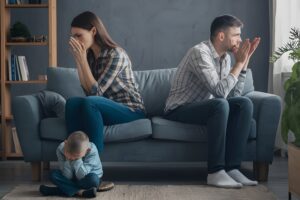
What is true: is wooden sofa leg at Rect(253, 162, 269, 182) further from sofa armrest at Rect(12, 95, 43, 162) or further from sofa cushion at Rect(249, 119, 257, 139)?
sofa armrest at Rect(12, 95, 43, 162)

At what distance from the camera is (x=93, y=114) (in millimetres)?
3832

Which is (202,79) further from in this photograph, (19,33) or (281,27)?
(19,33)

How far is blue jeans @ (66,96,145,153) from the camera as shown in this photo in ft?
12.6

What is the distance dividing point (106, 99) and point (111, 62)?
249 millimetres

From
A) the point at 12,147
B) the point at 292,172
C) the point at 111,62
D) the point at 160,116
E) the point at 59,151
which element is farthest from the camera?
the point at 12,147

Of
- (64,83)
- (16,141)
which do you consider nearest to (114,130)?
(64,83)

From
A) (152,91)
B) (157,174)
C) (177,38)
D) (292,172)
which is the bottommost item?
(157,174)

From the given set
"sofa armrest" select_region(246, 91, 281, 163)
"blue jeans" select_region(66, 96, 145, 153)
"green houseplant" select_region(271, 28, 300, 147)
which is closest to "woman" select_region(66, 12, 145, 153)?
"blue jeans" select_region(66, 96, 145, 153)

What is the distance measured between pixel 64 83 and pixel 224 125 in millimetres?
1307

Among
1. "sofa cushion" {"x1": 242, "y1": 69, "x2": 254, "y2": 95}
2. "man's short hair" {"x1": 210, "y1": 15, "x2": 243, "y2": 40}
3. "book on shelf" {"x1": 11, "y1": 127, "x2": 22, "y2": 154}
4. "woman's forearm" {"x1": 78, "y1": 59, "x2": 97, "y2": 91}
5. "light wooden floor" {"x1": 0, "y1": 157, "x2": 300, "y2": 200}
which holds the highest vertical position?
"man's short hair" {"x1": 210, "y1": 15, "x2": 243, "y2": 40}

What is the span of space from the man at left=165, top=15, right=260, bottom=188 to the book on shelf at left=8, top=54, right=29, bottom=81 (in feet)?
5.11

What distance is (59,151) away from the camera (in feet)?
12.3

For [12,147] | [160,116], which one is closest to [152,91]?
[160,116]

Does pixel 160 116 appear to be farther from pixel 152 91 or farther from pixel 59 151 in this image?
pixel 59 151
